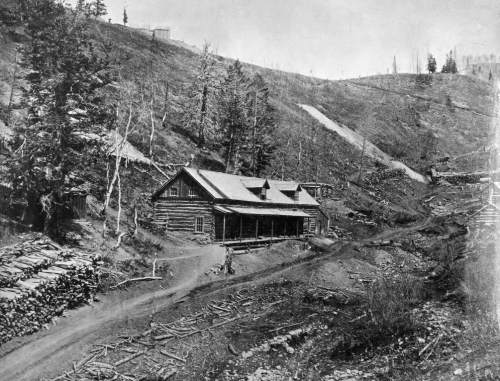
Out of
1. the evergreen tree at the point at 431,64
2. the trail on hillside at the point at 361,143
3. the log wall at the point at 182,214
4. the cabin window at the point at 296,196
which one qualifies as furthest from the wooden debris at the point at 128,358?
the evergreen tree at the point at 431,64

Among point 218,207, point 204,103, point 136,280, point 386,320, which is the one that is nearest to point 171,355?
point 386,320

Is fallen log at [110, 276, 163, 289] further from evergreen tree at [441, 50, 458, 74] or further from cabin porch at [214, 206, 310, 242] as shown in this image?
evergreen tree at [441, 50, 458, 74]

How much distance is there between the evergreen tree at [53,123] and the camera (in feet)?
77.6

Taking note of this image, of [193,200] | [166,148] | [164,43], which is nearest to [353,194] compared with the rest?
[166,148]

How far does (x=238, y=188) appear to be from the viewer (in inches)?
1692

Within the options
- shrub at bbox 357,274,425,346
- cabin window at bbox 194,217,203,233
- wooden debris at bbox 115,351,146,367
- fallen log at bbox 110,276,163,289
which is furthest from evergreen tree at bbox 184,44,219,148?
wooden debris at bbox 115,351,146,367

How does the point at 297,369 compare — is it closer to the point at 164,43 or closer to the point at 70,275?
the point at 70,275

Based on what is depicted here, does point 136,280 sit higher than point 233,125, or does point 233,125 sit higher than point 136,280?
point 233,125

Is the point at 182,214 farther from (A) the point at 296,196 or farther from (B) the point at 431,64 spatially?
(B) the point at 431,64

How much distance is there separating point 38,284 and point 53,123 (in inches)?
414

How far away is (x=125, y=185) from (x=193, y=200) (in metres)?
8.49

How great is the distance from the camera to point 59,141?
79.6 feet

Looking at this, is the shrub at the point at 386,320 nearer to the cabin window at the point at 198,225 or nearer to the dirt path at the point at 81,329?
the dirt path at the point at 81,329

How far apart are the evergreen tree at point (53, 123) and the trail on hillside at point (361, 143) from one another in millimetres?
66641
